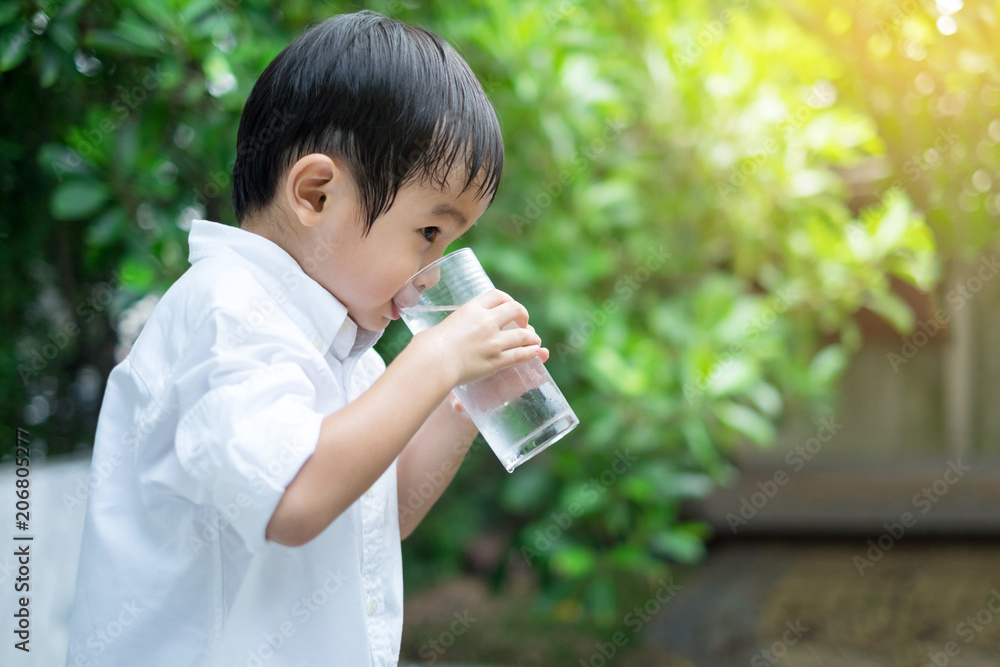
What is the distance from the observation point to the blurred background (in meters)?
1.47

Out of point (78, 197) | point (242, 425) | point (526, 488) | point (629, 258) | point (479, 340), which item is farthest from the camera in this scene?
point (629, 258)

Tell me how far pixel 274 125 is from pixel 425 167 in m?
0.19

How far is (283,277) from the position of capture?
0.86 m

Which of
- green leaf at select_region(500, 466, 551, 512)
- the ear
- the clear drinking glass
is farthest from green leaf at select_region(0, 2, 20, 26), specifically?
green leaf at select_region(500, 466, 551, 512)

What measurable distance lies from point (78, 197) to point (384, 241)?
0.84 meters

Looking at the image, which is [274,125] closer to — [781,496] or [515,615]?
[515,615]

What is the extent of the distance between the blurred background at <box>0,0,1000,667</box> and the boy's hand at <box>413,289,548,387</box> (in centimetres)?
41

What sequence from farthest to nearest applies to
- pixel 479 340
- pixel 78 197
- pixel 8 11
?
pixel 78 197 → pixel 8 11 → pixel 479 340

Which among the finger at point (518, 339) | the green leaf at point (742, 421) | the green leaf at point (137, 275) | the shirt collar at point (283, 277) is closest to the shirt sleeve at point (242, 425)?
the shirt collar at point (283, 277)

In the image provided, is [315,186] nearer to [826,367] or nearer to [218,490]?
[218,490]

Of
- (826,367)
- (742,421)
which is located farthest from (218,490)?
(826,367)

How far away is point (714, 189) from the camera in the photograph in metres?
2.41

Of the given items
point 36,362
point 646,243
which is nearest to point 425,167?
point 36,362

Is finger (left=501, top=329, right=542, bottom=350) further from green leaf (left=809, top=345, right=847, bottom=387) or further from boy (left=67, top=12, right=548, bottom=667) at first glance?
green leaf (left=809, top=345, right=847, bottom=387)
